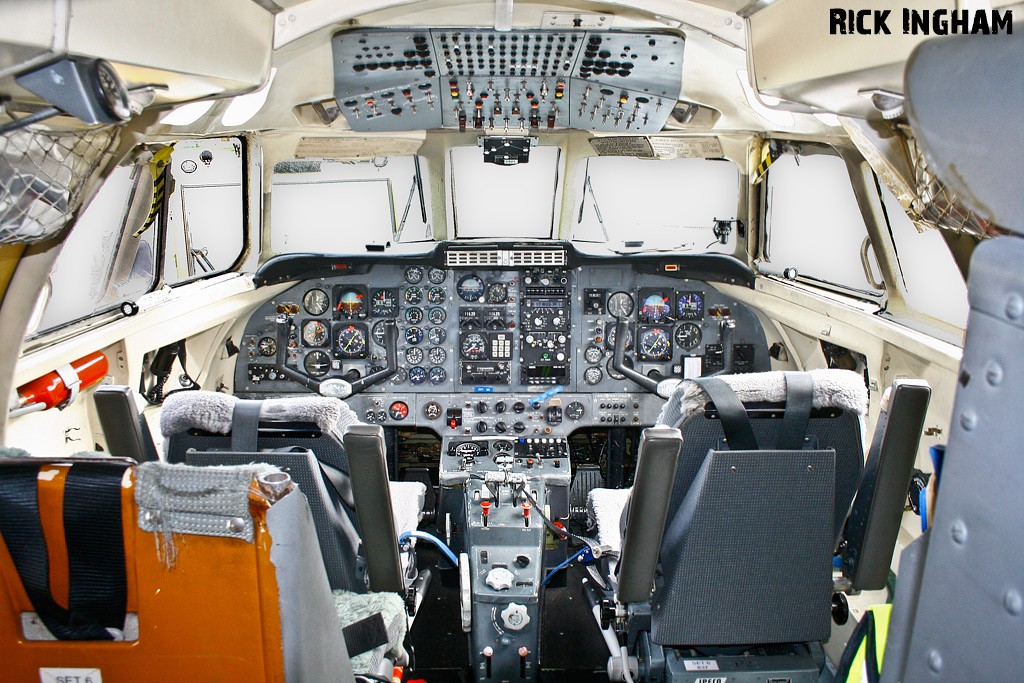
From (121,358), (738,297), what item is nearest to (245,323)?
(121,358)

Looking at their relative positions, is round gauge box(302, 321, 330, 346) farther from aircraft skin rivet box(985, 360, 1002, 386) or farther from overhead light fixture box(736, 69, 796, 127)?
aircraft skin rivet box(985, 360, 1002, 386)

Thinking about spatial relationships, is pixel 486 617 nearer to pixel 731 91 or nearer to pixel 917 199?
pixel 917 199

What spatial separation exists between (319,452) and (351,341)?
2.08 metres

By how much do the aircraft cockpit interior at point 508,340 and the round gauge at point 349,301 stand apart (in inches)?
0.7

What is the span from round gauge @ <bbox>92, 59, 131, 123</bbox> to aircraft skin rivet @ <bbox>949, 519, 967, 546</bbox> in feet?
4.73

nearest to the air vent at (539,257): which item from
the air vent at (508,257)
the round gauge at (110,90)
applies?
the air vent at (508,257)

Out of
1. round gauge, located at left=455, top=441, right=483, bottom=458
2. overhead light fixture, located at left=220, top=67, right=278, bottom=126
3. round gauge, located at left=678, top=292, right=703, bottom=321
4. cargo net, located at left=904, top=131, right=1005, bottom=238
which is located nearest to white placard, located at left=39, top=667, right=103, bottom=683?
cargo net, located at left=904, top=131, right=1005, bottom=238

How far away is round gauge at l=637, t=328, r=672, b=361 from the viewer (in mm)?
4074

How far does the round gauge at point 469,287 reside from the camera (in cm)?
406

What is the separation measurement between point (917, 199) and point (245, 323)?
11.5 ft

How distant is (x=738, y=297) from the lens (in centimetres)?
396

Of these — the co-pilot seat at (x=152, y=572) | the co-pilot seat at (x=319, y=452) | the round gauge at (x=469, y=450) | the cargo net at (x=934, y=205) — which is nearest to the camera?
the co-pilot seat at (x=152, y=572)

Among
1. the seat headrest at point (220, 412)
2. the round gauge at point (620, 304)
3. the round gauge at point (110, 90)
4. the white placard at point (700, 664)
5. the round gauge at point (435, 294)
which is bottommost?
the white placard at point (700, 664)

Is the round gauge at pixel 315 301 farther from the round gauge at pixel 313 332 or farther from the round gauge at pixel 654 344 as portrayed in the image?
the round gauge at pixel 654 344
